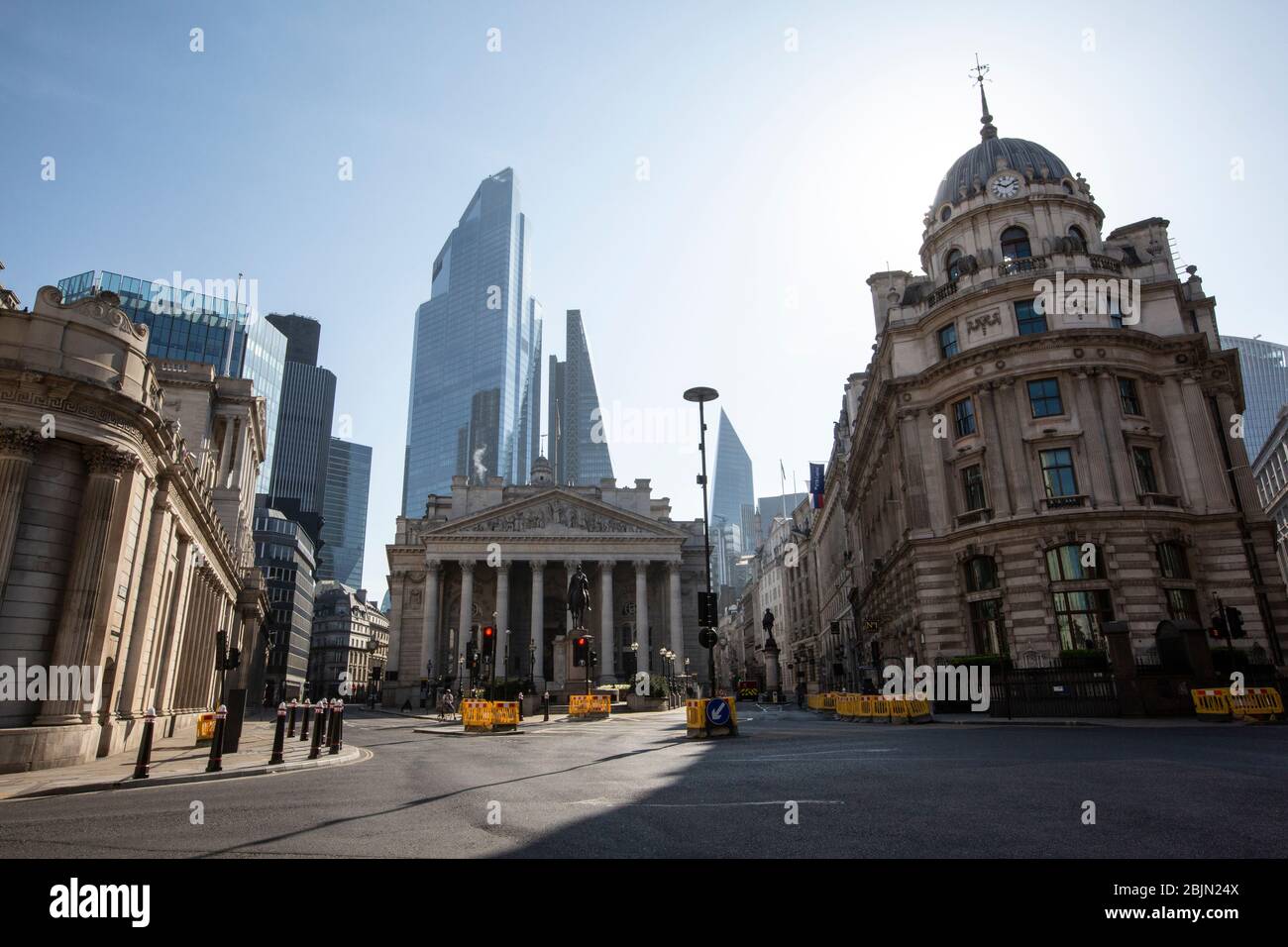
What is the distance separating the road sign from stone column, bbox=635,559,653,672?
47.2m

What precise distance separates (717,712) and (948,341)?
955 inches

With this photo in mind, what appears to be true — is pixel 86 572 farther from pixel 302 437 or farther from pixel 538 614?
pixel 302 437

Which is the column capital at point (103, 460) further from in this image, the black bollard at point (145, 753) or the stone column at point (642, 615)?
the stone column at point (642, 615)

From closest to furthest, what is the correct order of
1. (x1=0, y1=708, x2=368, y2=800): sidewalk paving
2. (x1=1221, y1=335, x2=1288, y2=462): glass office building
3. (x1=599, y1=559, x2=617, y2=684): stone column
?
(x1=0, y1=708, x2=368, y2=800): sidewalk paving
(x1=599, y1=559, x2=617, y2=684): stone column
(x1=1221, y1=335, x2=1288, y2=462): glass office building

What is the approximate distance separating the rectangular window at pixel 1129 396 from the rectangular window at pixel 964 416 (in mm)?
6298

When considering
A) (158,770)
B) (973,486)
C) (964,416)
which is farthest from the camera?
(964,416)

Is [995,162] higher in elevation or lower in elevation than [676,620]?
higher

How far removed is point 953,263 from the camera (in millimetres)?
39969

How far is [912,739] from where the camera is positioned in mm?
17828

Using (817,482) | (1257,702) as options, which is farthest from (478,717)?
(817,482)

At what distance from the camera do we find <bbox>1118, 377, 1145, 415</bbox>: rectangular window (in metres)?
33.3

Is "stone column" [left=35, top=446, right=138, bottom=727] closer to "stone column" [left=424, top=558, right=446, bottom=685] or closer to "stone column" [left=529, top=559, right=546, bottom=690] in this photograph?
"stone column" [left=529, top=559, right=546, bottom=690]

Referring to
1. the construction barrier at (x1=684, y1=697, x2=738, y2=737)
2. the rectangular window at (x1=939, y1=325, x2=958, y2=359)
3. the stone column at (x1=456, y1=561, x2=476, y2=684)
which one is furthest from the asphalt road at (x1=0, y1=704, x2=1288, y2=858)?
the stone column at (x1=456, y1=561, x2=476, y2=684)
